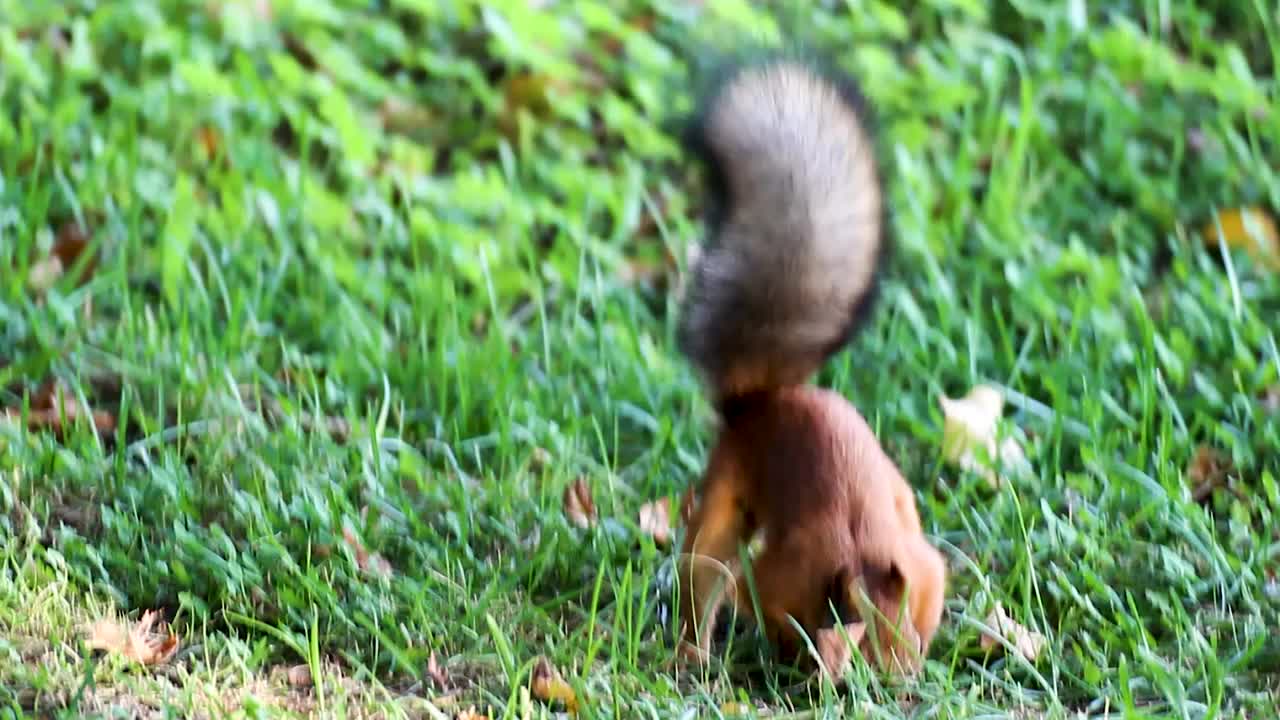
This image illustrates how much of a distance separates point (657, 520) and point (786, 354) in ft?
2.21

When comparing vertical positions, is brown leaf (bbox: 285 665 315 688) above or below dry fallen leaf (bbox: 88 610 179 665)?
below

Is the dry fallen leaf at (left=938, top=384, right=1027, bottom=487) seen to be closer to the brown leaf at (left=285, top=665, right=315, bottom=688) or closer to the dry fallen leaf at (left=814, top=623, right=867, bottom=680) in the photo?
the dry fallen leaf at (left=814, top=623, right=867, bottom=680)

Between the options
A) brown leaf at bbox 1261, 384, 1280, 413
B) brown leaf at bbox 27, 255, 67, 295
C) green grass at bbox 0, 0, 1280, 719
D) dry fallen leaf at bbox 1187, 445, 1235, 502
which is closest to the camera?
green grass at bbox 0, 0, 1280, 719

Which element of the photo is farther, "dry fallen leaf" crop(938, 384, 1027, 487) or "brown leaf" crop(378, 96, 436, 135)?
"brown leaf" crop(378, 96, 436, 135)

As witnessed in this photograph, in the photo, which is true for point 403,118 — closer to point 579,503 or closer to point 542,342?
point 542,342

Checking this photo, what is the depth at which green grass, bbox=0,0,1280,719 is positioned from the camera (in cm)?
333

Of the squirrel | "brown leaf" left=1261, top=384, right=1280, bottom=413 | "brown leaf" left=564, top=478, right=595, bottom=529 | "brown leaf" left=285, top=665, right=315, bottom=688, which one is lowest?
"brown leaf" left=564, top=478, right=595, bottom=529

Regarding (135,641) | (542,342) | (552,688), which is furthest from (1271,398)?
(135,641)

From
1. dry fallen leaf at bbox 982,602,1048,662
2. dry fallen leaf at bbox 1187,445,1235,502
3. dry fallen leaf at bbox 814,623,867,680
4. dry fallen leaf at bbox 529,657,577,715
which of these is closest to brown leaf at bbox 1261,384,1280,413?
dry fallen leaf at bbox 1187,445,1235,502

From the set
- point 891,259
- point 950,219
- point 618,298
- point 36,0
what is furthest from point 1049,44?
point 36,0

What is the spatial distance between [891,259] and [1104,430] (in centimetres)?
94

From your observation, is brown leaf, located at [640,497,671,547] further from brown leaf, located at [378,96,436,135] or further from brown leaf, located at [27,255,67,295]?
brown leaf, located at [378,96,436,135]

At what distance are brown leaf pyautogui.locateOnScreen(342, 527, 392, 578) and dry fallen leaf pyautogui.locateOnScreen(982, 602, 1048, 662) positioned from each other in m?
1.31

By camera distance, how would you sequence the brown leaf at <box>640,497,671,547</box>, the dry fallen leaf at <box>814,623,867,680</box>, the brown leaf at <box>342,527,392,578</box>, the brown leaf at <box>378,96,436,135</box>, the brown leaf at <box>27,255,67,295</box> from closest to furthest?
1. the dry fallen leaf at <box>814,623,867,680</box>
2. the brown leaf at <box>342,527,392,578</box>
3. the brown leaf at <box>640,497,671,547</box>
4. the brown leaf at <box>27,255,67,295</box>
5. the brown leaf at <box>378,96,436,135</box>
